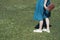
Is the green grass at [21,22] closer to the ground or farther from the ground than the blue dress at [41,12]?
closer to the ground

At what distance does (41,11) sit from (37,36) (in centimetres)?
83

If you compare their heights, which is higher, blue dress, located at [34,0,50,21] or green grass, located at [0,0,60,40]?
blue dress, located at [34,0,50,21]

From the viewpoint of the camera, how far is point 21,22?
10.6 meters

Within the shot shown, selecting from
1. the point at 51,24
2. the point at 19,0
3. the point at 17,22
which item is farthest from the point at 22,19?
the point at 19,0

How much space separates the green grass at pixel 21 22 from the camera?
894 centimetres

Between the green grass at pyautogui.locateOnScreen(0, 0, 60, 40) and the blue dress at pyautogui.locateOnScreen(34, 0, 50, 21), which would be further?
the blue dress at pyautogui.locateOnScreen(34, 0, 50, 21)

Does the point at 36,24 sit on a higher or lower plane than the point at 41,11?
lower

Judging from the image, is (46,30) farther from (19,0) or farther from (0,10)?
(19,0)

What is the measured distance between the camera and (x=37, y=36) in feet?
29.3

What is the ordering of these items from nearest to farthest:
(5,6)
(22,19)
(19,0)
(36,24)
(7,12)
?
(36,24) → (22,19) → (7,12) → (5,6) → (19,0)

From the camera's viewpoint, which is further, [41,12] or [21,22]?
[21,22]

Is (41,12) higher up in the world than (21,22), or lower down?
higher up

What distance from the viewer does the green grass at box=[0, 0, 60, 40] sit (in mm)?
8938

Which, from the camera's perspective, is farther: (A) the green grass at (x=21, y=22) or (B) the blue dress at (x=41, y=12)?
(B) the blue dress at (x=41, y=12)
